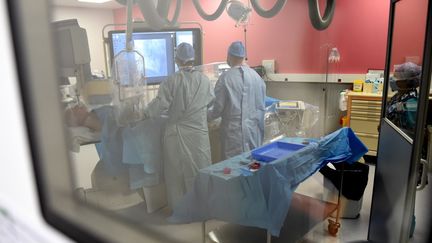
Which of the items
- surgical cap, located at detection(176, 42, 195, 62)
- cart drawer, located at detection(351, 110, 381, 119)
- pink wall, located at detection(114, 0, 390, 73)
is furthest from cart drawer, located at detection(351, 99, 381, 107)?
surgical cap, located at detection(176, 42, 195, 62)

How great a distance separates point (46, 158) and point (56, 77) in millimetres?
207

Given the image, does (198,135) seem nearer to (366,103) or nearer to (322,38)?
(366,103)

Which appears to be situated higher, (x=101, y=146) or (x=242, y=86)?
(x=242, y=86)

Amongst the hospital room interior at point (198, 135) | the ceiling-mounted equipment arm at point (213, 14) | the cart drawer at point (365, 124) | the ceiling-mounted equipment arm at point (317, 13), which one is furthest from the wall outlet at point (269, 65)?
the ceiling-mounted equipment arm at point (213, 14)

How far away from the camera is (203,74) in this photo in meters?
1.87

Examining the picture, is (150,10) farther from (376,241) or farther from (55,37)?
(376,241)

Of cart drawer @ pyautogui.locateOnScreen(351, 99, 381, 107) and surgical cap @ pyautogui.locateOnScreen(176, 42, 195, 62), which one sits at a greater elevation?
surgical cap @ pyautogui.locateOnScreen(176, 42, 195, 62)

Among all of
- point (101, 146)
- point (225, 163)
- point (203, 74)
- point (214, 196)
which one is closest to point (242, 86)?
point (203, 74)

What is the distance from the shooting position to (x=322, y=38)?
3.10 m

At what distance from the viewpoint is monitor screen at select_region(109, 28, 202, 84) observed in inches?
56.1

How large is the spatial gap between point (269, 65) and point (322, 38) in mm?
658

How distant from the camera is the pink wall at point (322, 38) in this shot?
2826 mm

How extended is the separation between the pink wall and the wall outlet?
1.9 inches

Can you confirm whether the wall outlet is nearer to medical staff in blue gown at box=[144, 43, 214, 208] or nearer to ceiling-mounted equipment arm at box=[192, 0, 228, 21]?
ceiling-mounted equipment arm at box=[192, 0, 228, 21]
